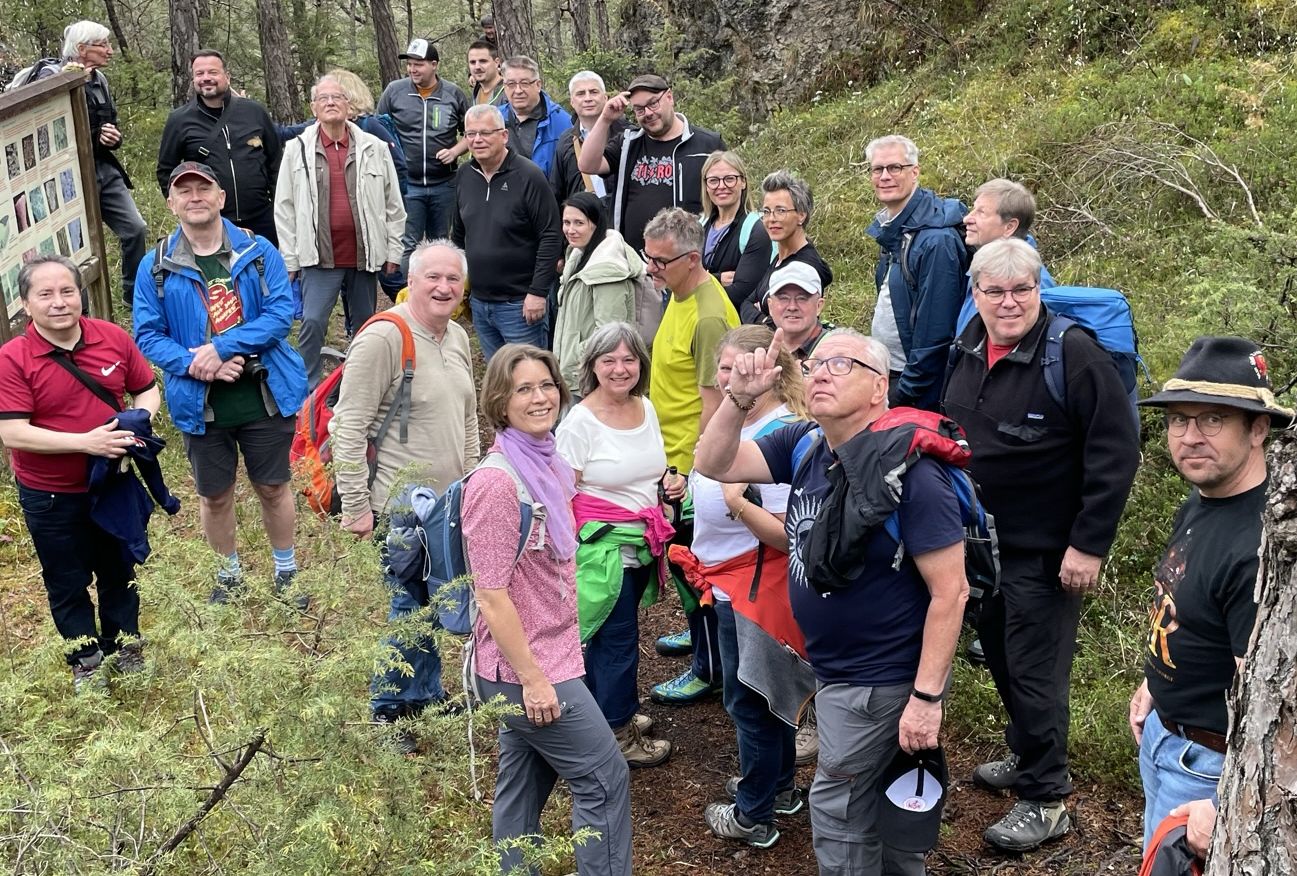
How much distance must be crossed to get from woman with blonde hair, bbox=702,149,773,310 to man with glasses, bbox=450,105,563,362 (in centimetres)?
121

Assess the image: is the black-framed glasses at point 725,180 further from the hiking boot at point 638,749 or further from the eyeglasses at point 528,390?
the hiking boot at point 638,749

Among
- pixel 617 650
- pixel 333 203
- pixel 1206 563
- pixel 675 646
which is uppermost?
pixel 1206 563

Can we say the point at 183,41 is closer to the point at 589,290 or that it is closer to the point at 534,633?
the point at 589,290

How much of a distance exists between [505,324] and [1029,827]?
15.1 feet

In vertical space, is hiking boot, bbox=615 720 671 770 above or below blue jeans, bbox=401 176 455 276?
below

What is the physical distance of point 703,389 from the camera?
535 centimetres

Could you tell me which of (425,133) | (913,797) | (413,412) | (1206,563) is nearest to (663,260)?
(413,412)

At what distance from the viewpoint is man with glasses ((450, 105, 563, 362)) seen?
7359mm

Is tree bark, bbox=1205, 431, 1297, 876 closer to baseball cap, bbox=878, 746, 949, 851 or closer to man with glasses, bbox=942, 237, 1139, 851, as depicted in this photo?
baseball cap, bbox=878, 746, 949, 851

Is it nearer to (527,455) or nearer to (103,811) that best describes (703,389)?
(527,455)

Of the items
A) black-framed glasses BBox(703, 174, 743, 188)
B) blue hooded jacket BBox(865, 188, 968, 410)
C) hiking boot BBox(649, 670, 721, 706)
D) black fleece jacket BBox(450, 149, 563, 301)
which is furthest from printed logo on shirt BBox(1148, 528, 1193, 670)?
black fleece jacket BBox(450, 149, 563, 301)

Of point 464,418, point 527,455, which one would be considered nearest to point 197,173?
point 464,418

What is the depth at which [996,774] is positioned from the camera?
189 inches

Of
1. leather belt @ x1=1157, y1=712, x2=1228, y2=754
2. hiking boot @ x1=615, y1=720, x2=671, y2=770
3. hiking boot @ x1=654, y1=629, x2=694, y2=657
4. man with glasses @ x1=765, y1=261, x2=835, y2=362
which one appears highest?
man with glasses @ x1=765, y1=261, x2=835, y2=362
